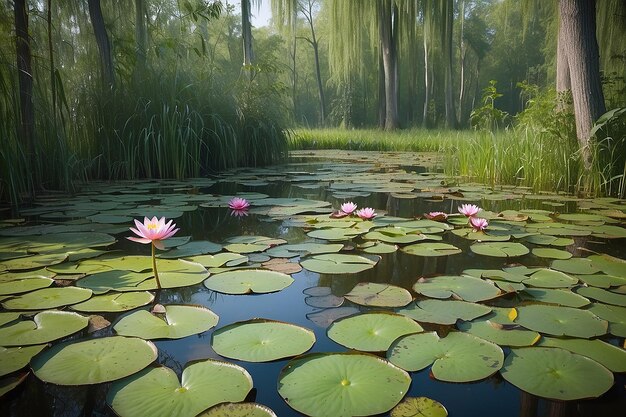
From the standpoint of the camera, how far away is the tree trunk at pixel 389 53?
10.6 m

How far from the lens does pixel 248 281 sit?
57.6 inches

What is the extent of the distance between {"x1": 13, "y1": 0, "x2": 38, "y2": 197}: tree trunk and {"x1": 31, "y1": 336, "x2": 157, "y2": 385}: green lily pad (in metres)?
2.48

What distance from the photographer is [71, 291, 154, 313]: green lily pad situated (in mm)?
1224

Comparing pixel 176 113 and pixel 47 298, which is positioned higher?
pixel 176 113

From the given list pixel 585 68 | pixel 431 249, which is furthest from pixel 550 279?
pixel 585 68

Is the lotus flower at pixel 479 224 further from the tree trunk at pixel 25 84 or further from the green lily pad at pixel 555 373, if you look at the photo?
the tree trunk at pixel 25 84

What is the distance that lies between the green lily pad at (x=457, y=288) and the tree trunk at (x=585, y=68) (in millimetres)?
2755

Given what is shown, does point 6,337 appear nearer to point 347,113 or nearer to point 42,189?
point 42,189

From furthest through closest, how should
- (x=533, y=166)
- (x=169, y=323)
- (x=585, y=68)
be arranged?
1. (x=533, y=166)
2. (x=585, y=68)
3. (x=169, y=323)

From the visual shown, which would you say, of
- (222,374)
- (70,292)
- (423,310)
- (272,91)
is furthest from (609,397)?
(272,91)

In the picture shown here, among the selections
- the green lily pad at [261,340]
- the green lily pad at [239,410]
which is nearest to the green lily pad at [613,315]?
the green lily pad at [261,340]

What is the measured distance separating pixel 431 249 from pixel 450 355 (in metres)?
0.94

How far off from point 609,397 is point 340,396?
1.84ft

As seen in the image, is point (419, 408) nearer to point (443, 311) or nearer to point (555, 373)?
point (555, 373)
